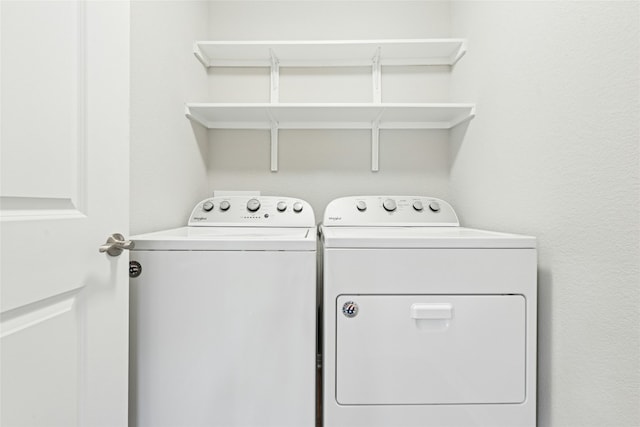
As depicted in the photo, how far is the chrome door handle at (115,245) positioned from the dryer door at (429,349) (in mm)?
610

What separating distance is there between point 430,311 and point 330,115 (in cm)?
115

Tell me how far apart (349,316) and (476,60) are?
1.33m

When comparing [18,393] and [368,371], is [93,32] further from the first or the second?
[368,371]

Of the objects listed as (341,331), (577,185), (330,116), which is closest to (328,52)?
(330,116)

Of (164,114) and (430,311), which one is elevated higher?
(164,114)

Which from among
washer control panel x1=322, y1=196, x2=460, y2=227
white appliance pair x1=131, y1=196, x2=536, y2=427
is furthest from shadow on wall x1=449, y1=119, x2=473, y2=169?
white appliance pair x1=131, y1=196, x2=536, y2=427

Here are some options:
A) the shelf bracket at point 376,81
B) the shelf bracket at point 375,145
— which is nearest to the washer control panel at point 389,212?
the shelf bracket at point 375,145

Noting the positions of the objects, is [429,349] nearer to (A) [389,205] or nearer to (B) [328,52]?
(A) [389,205]

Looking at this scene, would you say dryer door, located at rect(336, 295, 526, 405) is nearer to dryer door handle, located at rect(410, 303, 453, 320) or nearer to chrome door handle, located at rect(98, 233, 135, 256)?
dryer door handle, located at rect(410, 303, 453, 320)

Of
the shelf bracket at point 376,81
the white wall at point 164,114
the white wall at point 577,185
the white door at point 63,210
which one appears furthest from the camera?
the shelf bracket at point 376,81

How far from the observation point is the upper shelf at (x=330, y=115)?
Answer: 5.26 feet

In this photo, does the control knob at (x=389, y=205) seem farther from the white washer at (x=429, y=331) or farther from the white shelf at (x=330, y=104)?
the white washer at (x=429, y=331)

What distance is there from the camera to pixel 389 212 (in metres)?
1.68

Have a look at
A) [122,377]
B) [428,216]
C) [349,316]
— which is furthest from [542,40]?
[122,377]
